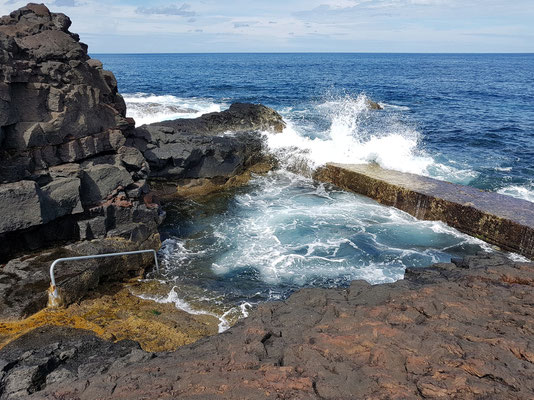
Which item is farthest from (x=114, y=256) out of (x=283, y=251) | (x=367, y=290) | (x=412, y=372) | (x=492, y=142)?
(x=492, y=142)

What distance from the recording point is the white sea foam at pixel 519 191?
1601 centimetres

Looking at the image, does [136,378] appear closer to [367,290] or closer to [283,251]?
[367,290]

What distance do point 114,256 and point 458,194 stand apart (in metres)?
10.4

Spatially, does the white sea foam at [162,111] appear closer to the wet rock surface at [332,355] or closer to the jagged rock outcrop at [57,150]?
the jagged rock outcrop at [57,150]

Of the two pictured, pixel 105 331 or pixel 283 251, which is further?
pixel 283 251

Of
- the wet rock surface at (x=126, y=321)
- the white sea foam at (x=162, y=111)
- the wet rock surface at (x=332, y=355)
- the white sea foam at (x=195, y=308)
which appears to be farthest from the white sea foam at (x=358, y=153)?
the wet rock surface at (x=332, y=355)

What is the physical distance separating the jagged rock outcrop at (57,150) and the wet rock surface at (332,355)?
11.7ft

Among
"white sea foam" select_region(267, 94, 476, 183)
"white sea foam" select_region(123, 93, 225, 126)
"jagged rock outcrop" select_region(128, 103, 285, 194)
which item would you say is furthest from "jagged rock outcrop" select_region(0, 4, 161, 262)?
"white sea foam" select_region(123, 93, 225, 126)

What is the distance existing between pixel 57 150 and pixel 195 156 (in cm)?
589

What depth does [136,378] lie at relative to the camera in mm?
4578

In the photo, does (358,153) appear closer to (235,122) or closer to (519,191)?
(235,122)

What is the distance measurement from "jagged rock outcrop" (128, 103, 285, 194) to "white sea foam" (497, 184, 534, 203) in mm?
9846

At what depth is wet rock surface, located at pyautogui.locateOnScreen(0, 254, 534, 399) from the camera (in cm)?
435

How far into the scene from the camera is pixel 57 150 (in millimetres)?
10250
